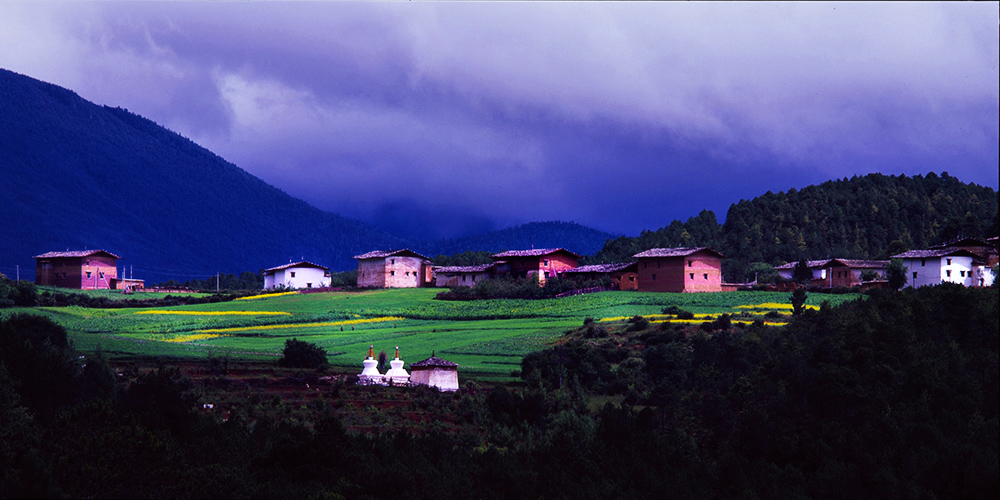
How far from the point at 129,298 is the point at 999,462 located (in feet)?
142

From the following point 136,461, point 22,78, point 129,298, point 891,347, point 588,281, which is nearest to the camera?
point 136,461

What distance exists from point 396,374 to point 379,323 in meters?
10.6

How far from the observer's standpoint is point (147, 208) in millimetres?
137625

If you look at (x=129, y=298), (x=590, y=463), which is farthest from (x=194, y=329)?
(x=590, y=463)

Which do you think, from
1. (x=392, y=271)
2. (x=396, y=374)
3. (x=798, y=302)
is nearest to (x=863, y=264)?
(x=798, y=302)

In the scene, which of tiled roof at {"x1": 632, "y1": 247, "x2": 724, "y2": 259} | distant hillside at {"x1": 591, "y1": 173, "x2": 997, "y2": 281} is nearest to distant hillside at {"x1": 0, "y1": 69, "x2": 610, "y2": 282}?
distant hillside at {"x1": 591, "y1": 173, "x2": 997, "y2": 281}

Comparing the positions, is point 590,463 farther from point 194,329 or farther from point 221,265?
point 221,265

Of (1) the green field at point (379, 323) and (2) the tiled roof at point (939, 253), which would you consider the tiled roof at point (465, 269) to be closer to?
(1) the green field at point (379, 323)

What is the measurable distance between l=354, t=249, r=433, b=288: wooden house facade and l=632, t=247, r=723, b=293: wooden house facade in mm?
17316

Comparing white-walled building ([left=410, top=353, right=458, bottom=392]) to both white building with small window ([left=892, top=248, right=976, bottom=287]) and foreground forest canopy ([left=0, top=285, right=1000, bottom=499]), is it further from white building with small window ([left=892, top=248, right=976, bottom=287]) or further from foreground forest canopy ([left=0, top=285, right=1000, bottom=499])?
white building with small window ([left=892, top=248, right=976, bottom=287])

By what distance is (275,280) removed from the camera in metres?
71.6

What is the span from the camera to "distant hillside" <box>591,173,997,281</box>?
88188mm

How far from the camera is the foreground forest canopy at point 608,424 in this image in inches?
652

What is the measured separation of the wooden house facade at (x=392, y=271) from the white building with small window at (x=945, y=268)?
110 feet
